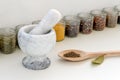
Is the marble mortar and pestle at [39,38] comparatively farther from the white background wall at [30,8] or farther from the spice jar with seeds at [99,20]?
the spice jar with seeds at [99,20]

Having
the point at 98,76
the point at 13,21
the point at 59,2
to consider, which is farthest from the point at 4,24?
the point at 98,76

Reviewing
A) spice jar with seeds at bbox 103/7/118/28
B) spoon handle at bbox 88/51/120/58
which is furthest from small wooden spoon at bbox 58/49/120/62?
spice jar with seeds at bbox 103/7/118/28

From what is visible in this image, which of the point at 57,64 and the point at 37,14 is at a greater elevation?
the point at 37,14

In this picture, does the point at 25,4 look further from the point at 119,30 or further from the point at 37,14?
the point at 119,30

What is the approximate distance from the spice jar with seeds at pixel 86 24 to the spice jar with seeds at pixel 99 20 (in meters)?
0.03

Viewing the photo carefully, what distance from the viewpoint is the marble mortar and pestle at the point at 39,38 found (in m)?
0.83

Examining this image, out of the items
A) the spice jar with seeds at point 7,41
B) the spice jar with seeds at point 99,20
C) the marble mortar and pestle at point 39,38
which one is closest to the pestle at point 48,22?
the marble mortar and pestle at point 39,38

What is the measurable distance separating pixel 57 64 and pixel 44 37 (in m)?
0.12

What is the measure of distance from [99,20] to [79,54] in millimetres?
227

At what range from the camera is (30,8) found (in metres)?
1.04

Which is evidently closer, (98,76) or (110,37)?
(98,76)

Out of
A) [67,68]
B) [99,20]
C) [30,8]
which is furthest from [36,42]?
[99,20]

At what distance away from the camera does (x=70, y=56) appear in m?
0.94

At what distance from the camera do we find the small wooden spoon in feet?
3.04
